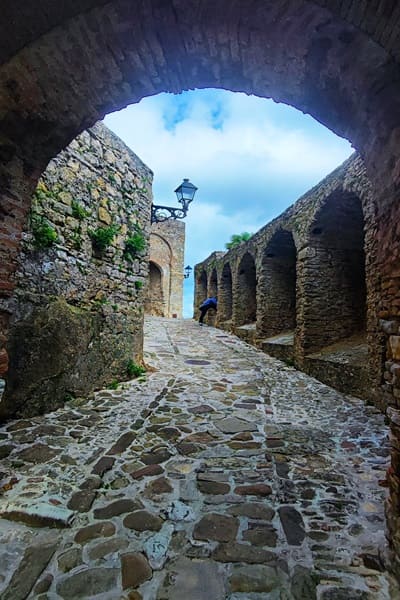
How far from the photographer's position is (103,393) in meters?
4.47

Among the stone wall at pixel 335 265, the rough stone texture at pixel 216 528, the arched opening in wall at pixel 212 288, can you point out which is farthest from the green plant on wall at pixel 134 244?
the arched opening in wall at pixel 212 288

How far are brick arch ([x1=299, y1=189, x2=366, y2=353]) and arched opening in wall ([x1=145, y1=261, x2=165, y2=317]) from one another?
579 inches

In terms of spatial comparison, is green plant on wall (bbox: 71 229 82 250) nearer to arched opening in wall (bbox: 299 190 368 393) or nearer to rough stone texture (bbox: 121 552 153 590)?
rough stone texture (bbox: 121 552 153 590)

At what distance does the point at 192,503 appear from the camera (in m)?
2.13

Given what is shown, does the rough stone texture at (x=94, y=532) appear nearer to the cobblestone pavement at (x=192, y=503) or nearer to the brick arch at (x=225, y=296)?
the cobblestone pavement at (x=192, y=503)

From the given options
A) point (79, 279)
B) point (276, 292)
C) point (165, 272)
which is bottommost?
point (79, 279)

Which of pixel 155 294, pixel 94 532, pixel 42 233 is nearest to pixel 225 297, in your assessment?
pixel 155 294

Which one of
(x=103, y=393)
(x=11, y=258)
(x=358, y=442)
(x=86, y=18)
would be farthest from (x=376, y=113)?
(x=103, y=393)

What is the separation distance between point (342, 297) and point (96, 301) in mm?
4905

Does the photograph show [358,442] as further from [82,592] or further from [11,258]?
[11,258]

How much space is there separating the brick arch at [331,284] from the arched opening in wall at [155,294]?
48.2 feet

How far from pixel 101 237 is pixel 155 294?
16.4m

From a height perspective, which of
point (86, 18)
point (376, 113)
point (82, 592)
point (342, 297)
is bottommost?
point (82, 592)

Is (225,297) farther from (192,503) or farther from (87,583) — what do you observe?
(87,583)
